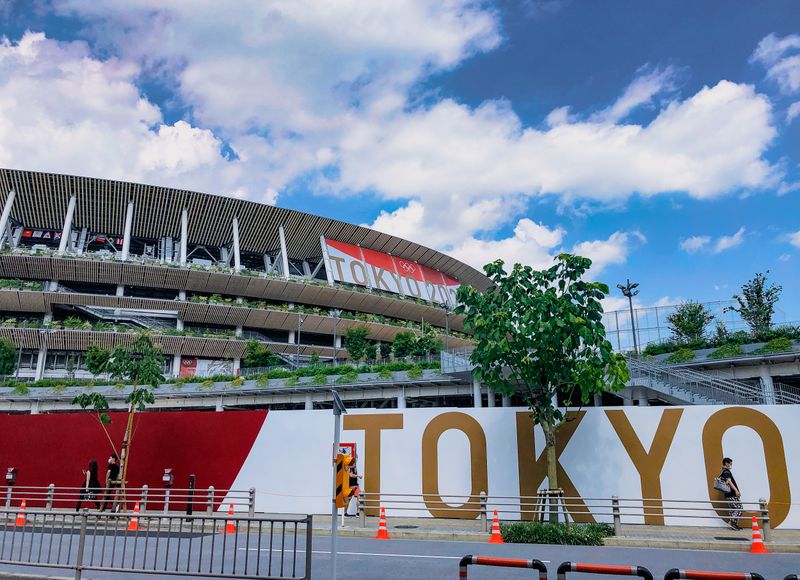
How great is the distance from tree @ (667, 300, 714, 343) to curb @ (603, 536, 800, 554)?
39359 millimetres

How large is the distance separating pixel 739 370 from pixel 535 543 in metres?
27.7

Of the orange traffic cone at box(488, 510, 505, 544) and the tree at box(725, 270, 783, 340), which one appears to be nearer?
the orange traffic cone at box(488, 510, 505, 544)

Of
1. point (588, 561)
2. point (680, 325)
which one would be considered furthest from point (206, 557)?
point (680, 325)

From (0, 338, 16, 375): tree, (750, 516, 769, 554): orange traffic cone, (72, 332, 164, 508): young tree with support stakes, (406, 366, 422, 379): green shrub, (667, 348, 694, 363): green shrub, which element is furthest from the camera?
(0, 338, 16, 375): tree

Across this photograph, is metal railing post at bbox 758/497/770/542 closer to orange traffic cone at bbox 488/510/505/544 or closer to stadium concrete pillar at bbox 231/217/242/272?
orange traffic cone at bbox 488/510/505/544

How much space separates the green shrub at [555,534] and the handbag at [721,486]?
3.10 metres

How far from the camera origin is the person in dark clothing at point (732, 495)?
48.8ft

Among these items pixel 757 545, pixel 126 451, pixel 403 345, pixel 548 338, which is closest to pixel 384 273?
pixel 403 345

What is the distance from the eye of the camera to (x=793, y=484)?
15625 mm

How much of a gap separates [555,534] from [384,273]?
5605 cm

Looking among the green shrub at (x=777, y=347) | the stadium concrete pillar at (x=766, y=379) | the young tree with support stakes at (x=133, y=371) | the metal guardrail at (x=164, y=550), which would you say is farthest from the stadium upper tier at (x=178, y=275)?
the metal guardrail at (x=164, y=550)

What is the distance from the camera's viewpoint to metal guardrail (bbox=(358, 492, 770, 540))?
1490 centimetres

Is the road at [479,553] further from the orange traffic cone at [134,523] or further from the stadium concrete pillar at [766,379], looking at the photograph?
the stadium concrete pillar at [766,379]

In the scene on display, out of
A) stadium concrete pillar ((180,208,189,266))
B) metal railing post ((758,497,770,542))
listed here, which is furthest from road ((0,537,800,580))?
stadium concrete pillar ((180,208,189,266))
